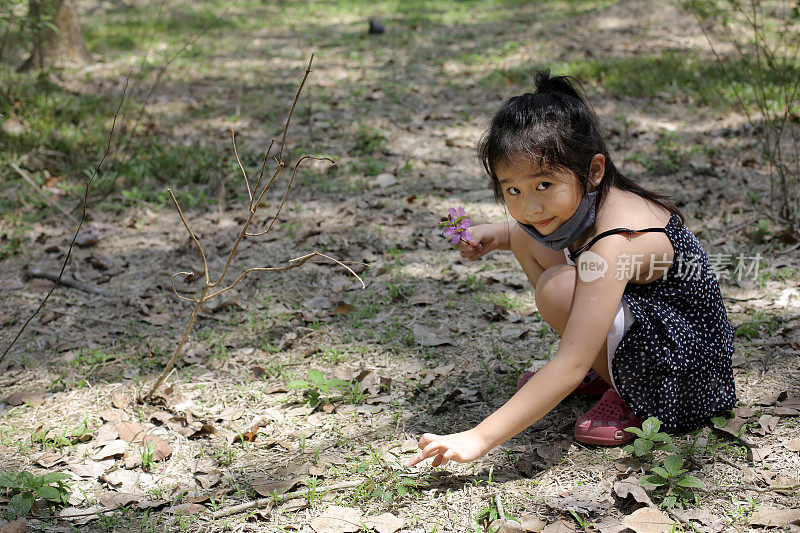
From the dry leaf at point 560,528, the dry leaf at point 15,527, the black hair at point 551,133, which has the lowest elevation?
the dry leaf at point 560,528

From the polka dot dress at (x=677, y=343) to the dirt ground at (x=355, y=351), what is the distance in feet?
0.58

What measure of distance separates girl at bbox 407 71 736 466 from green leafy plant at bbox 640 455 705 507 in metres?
0.23

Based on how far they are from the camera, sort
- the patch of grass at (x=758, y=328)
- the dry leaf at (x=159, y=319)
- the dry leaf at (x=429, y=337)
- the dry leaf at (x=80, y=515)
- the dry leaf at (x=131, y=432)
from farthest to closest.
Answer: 1. the dry leaf at (x=159, y=319)
2. the dry leaf at (x=429, y=337)
3. the patch of grass at (x=758, y=328)
4. the dry leaf at (x=131, y=432)
5. the dry leaf at (x=80, y=515)

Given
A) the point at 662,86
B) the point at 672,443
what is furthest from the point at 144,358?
the point at 662,86

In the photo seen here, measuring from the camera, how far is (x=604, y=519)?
2.07 m

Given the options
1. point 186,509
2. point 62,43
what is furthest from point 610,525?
point 62,43

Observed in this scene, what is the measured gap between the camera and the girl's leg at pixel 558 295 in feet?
7.24

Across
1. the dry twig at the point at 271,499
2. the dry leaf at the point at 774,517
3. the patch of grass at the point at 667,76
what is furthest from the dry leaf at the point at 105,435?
the patch of grass at the point at 667,76

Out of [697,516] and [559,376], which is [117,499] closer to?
[559,376]

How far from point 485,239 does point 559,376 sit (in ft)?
2.54

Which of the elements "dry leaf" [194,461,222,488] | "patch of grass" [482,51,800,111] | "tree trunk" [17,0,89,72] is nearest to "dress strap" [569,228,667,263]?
"dry leaf" [194,461,222,488]

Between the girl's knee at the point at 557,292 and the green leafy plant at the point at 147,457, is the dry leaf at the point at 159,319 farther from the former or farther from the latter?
the girl's knee at the point at 557,292

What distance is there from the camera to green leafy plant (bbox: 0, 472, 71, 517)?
216 centimetres

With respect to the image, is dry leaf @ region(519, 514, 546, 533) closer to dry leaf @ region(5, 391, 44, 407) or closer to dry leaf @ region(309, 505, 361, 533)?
A: dry leaf @ region(309, 505, 361, 533)
